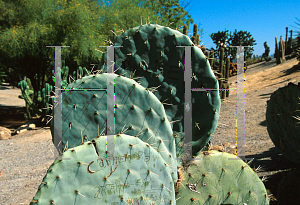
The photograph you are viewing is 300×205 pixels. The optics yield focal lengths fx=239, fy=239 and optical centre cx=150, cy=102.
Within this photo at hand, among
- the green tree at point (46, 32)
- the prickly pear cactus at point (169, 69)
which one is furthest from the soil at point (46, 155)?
the green tree at point (46, 32)

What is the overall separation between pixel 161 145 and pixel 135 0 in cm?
1446

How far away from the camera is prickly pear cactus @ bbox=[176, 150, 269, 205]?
6.15 feet

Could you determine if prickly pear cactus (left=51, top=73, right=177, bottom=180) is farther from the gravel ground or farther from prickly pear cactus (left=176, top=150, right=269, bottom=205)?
the gravel ground

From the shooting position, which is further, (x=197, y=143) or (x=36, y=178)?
(x=36, y=178)

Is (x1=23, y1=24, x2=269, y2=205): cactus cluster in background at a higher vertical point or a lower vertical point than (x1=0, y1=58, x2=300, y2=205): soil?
higher

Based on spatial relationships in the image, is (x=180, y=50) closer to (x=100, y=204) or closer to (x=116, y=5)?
(x=100, y=204)

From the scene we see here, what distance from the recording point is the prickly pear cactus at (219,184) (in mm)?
1873

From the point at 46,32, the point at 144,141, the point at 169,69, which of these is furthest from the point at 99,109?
the point at 46,32

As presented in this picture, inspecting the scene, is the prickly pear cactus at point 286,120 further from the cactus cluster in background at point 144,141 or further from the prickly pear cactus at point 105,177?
the prickly pear cactus at point 105,177

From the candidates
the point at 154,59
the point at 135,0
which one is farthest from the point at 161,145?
the point at 135,0

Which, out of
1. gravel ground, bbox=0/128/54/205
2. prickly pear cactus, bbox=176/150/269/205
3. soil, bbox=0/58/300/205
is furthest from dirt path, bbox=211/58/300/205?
gravel ground, bbox=0/128/54/205

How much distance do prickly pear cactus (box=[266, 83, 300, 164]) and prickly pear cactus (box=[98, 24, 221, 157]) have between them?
141 cm

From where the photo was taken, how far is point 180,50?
77.4 inches

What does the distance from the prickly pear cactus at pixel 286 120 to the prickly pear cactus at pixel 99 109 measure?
204 centimetres
